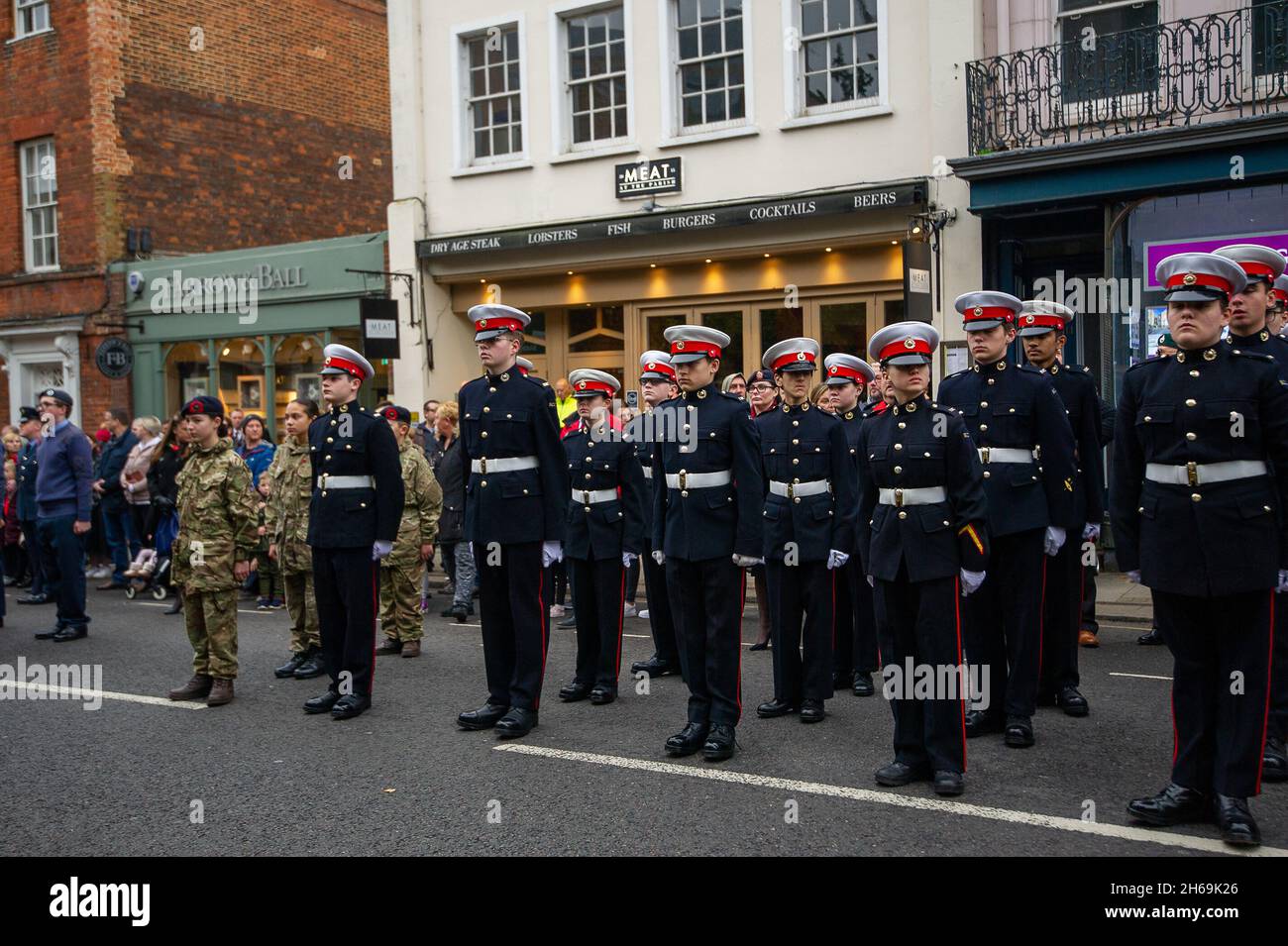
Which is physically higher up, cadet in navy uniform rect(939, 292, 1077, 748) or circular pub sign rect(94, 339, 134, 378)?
circular pub sign rect(94, 339, 134, 378)

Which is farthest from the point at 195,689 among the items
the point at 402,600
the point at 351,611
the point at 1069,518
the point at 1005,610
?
the point at 1069,518

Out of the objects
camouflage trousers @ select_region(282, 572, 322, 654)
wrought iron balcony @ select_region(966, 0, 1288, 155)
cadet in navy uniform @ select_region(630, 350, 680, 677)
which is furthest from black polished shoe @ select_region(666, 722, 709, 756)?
wrought iron balcony @ select_region(966, 0, 1288, 155)

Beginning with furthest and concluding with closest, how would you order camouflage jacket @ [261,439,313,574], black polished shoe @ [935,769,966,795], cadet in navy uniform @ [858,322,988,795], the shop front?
the shop front → camouflage jacket @ [261,439,313,574] → cadet in navy uniform @ [858,322,988,795] → black polished shoe @ [935,769,966,795]

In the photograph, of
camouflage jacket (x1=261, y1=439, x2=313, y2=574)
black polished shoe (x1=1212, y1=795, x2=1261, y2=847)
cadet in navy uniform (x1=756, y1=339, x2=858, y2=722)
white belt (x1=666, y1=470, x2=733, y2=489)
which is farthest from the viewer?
camouflage jacket (x1=261, y1=439, x2=313, y2=574)

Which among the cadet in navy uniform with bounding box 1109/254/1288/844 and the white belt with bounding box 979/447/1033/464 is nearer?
the cadet in navy uniform with bounding box 1109/254/1288/844

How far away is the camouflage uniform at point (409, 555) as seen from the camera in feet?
34.4

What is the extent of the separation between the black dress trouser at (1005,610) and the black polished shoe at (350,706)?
381 cm

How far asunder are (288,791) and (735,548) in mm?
2643

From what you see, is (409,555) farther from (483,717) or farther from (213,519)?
(483,717)

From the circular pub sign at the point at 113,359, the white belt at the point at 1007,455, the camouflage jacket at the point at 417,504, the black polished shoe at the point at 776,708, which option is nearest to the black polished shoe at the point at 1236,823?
the white belt at the point at 1007,455

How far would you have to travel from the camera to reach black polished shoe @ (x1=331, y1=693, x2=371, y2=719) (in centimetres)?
802

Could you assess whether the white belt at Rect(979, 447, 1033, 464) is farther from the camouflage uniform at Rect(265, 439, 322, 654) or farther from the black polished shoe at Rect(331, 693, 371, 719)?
the camouflage uniform at Rect(265, 439, 322, 654)
